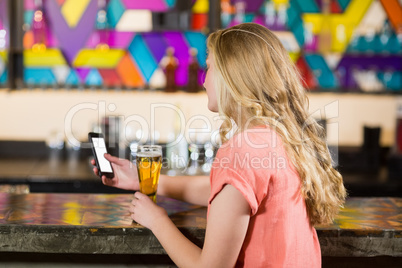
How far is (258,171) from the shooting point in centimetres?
118

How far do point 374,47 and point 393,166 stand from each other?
87 centimetres

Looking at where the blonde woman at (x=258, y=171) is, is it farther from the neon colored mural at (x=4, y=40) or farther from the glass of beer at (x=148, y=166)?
the neon colored mural at (x=4, y=40)

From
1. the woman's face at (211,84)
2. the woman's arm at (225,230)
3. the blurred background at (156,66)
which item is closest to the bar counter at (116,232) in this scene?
the woman's arm at (225,230)

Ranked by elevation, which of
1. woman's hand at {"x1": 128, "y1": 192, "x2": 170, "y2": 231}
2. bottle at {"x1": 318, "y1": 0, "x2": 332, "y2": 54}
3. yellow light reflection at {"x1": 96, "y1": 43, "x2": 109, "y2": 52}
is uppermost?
bottle at {"x1": 318, "y1": 0, "x2": 332, "y2": 54}

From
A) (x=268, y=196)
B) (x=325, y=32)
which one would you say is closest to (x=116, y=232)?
(x=268, y=196)

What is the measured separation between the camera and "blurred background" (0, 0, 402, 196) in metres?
3.75

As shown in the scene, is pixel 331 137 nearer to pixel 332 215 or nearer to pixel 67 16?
pixel 67 16

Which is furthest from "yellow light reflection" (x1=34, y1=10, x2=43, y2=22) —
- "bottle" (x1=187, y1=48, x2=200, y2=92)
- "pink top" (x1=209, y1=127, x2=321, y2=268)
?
"pink top" (x1=209, y1=127, x2=321, y2=268)

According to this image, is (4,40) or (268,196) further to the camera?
(4,40)

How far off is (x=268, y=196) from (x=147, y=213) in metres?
0.33

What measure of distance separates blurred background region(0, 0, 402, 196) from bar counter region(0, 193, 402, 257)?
209 cm

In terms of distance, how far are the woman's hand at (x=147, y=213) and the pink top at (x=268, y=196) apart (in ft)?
0.68

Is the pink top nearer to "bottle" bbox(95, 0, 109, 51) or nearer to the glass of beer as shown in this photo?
the glass of beer

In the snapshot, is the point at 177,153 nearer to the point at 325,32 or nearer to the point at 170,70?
the point at 170,70
